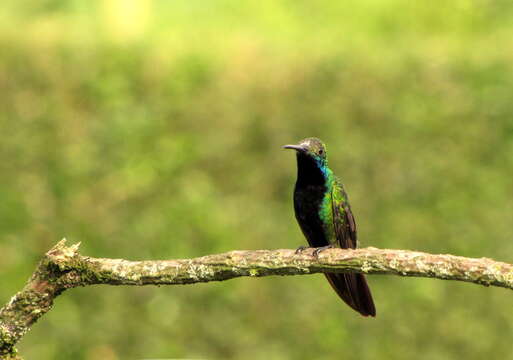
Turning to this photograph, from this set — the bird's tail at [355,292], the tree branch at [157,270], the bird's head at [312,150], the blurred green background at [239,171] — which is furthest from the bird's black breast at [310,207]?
the blurred green background at [239,171]

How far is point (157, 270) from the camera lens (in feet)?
8.96

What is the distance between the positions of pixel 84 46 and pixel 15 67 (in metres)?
0.84

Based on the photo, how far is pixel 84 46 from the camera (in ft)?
29.9

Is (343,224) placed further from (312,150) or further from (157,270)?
(157,270)

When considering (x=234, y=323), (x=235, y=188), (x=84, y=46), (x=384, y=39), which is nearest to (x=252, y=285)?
(x=234, y=323)

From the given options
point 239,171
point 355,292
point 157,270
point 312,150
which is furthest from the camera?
point 239,171

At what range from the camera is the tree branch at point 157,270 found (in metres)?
2.70

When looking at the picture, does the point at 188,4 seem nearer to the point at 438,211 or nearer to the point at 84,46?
the point at 84,46

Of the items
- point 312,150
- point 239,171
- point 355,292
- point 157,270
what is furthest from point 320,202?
point 239,171

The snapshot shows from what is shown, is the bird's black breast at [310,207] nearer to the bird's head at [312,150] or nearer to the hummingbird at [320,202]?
the hummingbird at [320,202]

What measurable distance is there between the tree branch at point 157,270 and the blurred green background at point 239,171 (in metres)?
4.43

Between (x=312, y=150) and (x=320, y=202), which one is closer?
(x=312, y=150)

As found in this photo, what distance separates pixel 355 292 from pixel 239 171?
226 inches

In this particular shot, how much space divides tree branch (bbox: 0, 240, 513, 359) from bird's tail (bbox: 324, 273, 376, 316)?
36 cm
